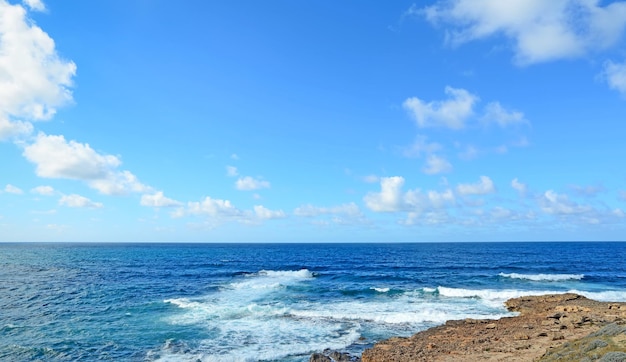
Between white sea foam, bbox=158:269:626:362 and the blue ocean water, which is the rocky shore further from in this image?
white sea foam, bbox=158:269:626:362

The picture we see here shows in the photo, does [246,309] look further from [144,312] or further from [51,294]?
[51,294]

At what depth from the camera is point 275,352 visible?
72.6 feet

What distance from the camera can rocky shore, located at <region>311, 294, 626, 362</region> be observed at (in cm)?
1648

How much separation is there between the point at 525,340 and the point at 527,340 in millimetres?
124

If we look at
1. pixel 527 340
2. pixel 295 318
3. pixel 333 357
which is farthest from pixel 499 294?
pixel 333 357

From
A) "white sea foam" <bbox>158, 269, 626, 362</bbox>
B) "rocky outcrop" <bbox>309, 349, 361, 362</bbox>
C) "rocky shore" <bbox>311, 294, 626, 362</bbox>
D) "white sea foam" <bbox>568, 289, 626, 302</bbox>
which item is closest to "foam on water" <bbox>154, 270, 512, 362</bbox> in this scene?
"white sea foam" <bbox>158, 269, 626, 362</bbox>

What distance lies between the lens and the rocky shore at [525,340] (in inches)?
649

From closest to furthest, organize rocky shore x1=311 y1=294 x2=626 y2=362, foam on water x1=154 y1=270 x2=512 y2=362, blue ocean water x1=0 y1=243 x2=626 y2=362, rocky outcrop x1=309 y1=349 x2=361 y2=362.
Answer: rocky shore x1=311 y1=294 x2=626 y2=362 → rocky outcrop x1=309 y1=349 x2=361 y2=362 → foam on water x1=154 y1=270 x2=512 y2=362 → blue ocean water x1=0 y1=243 x2=626 y2=362

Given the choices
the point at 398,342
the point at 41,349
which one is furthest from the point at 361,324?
the point at 41,349

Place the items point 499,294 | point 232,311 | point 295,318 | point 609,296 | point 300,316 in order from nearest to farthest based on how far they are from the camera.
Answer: point 295,318
point 300,316
point 232,311
point 609,296
point 499,294

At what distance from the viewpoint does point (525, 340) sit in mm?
21359

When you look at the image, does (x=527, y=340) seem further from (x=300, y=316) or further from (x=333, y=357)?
(x=300, y=316)

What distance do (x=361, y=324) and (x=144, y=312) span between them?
1901 cm

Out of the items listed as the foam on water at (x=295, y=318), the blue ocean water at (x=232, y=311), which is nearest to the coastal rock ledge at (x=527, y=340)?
the blue ocean water at (x=232, y=311)
